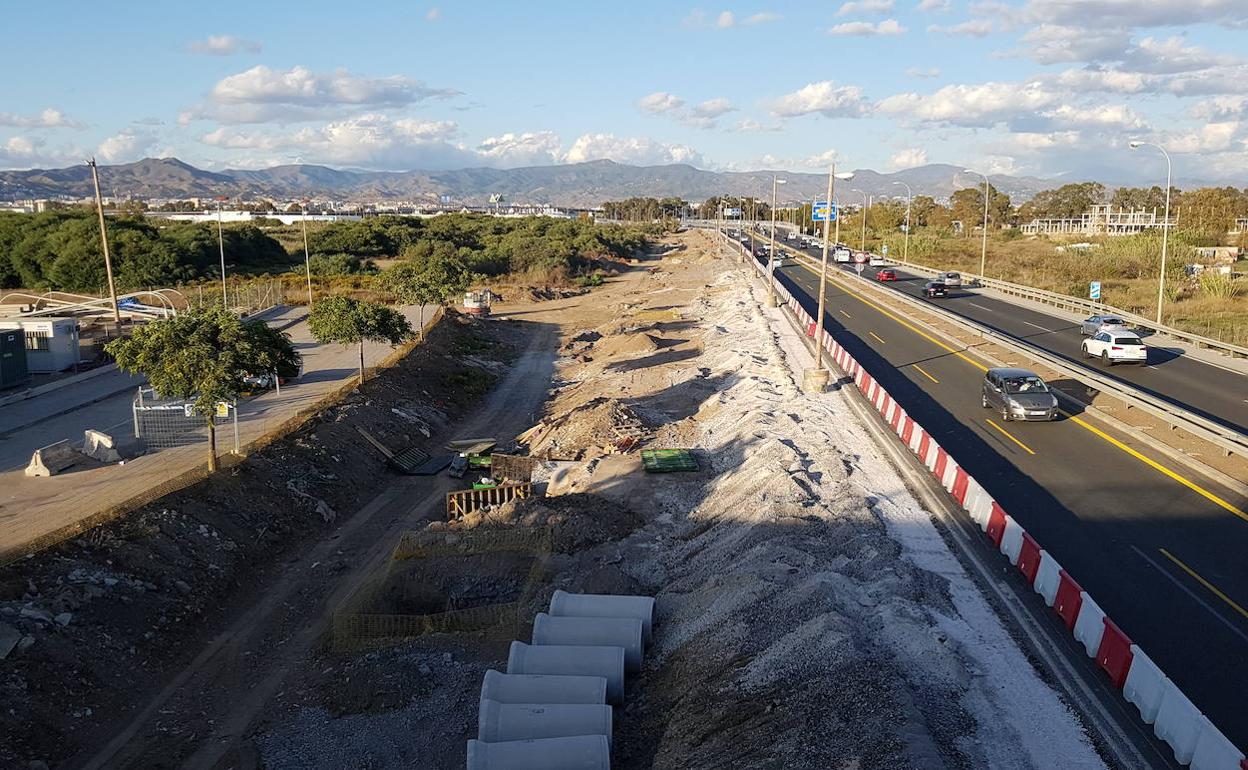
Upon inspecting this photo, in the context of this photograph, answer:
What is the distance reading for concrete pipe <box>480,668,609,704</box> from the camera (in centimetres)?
1284

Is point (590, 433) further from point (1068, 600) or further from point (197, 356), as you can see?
point (1068, 600)

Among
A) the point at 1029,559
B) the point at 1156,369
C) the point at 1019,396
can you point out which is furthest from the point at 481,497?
the point at 1156,369

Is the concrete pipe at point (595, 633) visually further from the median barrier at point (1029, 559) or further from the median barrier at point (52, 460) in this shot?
the median barrier at point (52, 460)

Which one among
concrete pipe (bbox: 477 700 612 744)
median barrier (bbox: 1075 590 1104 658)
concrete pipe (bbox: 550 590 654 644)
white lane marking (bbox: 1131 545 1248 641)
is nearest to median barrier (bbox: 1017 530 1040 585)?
median barrier (bbox: 1075 590 1104 658)

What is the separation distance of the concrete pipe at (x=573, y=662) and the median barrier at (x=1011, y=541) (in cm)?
784

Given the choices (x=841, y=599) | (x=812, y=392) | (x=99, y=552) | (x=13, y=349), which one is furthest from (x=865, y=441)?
(x=13, y=349)

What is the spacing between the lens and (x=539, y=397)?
37.9 m

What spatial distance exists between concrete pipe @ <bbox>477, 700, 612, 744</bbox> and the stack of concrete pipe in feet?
0.04

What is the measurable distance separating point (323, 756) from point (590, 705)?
431 cm

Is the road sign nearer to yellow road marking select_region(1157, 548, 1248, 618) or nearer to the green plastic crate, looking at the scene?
the green plastic crate

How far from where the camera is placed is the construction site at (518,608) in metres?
12.0

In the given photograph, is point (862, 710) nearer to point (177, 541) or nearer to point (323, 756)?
point (323, 756)

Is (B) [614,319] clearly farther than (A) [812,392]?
Yes

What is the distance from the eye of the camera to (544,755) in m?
11.3
